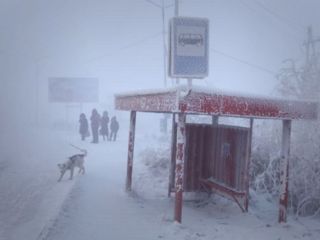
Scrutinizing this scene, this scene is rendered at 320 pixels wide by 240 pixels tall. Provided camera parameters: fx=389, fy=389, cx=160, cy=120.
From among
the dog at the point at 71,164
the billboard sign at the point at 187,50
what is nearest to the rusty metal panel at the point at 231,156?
the billboard sign at the point at 187,50

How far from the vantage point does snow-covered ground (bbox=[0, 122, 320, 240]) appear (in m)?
6.73

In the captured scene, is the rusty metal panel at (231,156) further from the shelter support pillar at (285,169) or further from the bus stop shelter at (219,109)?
the shelter support pillar at (285,169)

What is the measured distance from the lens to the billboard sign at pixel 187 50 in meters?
6.35

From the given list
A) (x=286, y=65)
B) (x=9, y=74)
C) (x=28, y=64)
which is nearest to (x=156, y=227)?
(x=286, y=65)

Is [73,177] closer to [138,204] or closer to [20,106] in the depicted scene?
[138,204]

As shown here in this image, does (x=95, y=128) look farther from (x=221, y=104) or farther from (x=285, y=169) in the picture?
(x=221, y=104)

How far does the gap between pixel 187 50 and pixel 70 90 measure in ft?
104

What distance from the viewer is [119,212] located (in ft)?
25.8

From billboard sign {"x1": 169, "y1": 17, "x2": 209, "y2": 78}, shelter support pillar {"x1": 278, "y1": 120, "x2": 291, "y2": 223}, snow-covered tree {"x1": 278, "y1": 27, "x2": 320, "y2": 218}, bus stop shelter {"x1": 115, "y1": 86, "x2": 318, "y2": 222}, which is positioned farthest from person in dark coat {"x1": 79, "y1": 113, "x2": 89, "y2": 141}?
billboard sign {"x1": 169, "y1": 17, "x2": 209, "y2": 78}

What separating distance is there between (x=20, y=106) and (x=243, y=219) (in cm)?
5818

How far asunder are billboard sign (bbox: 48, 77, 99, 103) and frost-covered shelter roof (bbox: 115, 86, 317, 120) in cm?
3059

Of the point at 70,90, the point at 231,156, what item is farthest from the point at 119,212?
the point at 70,90

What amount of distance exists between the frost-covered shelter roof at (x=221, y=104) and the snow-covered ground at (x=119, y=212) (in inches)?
81.3

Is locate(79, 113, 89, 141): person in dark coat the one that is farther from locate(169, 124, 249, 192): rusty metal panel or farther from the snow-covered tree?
locate(169, 124, 249, 192): rusty metal panel
